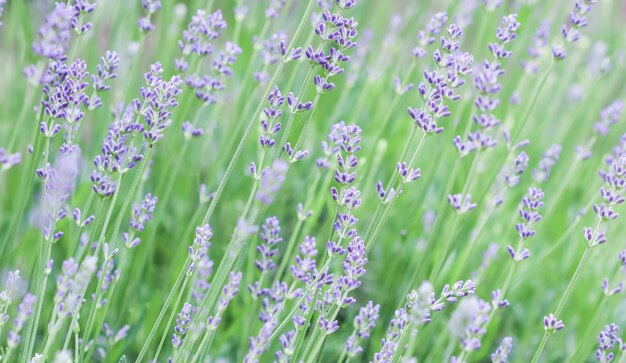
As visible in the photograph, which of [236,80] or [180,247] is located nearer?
[180,247]

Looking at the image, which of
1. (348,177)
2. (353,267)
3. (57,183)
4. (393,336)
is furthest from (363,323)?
(57,183)

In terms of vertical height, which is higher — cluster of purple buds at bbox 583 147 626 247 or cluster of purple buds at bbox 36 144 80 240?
cluster of purple buds at bbox 583 147 626 247

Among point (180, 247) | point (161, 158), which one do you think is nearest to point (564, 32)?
point (180, 247)

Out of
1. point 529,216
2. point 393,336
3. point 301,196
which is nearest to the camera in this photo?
point 393,336

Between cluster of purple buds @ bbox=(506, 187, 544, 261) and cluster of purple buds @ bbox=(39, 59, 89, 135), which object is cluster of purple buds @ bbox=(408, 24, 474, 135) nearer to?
cluster of purple buds @ bbox=(506, 187, 544, 261)

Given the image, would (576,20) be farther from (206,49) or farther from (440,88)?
(206,49)

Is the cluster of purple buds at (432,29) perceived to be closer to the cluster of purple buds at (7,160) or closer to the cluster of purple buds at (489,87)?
the cluster of purple buds at (489,87)

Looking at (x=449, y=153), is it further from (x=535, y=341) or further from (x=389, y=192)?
(x=389, y=192)

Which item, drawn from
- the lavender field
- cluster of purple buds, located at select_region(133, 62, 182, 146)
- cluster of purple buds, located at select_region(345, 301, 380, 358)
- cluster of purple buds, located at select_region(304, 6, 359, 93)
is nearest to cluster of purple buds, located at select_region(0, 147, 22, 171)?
the lavender field

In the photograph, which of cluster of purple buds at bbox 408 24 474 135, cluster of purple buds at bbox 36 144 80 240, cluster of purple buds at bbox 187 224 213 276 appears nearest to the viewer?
cluster of purple buds at bbox 36 144 80 240
